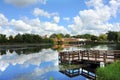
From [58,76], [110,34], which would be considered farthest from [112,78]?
[110,34]

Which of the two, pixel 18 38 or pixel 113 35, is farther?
pixel 113 35

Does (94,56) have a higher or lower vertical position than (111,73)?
lower

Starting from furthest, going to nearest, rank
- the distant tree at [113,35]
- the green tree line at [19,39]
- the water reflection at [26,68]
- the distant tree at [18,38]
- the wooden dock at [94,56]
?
the distant tree at [113,35], the distant tree at [18,38], the green tree line at [19,39], the wooden dock at [94,56], the water reflection at [26,68]

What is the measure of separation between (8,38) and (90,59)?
4918 inches

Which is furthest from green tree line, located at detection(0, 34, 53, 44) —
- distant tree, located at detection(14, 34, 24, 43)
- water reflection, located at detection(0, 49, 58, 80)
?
water reflection, located at detection(0, 49, 58, 80)

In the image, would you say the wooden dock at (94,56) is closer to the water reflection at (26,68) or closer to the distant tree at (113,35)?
the water reflection at (26,68)

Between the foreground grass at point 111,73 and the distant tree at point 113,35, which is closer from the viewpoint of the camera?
the foreground grass at point 111,73

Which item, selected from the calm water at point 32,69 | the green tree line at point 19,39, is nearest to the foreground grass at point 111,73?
the calm water at point 32,69

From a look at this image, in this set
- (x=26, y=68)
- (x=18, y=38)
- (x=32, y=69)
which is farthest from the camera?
(x=18, y=38)

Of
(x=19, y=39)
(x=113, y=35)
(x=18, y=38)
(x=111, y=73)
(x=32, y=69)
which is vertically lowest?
(x=32, y=69)

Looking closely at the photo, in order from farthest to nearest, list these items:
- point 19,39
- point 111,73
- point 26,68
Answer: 1. point 19,39
2. point 26,68
3. point 111,73

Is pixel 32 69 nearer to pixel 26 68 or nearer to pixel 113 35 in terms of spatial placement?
pixel 26 68

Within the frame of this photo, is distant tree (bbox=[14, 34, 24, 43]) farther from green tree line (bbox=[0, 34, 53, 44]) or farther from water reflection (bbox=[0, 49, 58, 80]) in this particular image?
water reflection (bbox=[0, 49, 58, 80])

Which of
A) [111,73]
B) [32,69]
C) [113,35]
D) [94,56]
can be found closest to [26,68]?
[32,69]
